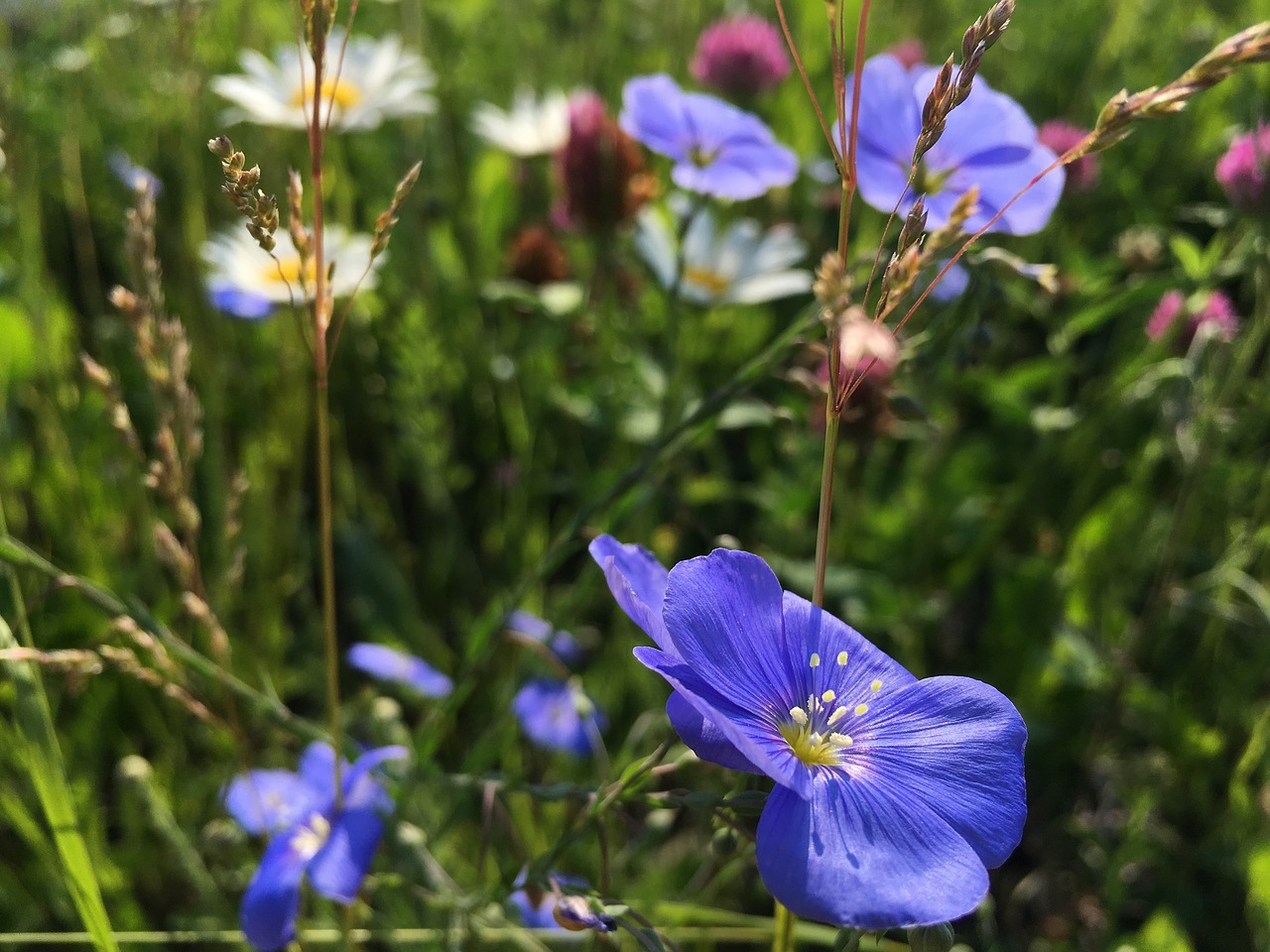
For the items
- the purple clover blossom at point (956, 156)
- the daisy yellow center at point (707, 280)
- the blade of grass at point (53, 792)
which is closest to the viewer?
the blade of grass at point (53, 792)

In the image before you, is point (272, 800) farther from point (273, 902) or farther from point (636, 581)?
point (636, 581)

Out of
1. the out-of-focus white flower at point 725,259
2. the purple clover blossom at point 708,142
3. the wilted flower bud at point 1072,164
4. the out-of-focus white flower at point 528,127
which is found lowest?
the out-of-focus white flower at point 725,259

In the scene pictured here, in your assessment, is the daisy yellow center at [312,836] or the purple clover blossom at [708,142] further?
the purple clover blossom at [708,142]

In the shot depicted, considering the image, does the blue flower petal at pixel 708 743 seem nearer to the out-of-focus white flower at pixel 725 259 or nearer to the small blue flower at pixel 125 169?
the out-of-focus white flower at pixel 725 259

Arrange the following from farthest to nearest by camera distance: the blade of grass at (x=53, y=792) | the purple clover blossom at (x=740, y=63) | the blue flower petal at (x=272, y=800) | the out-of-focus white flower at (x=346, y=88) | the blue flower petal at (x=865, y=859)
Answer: the purple clover blossom at (x=740, y=63)
the out-of-focus white flower at (x=346, y=88)
the blue flower petal at (x=272, y=800)
the blade of grass at (x=53, y=792)
the blue flower petal at (x=865, y=859)

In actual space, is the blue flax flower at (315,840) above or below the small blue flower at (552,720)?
above

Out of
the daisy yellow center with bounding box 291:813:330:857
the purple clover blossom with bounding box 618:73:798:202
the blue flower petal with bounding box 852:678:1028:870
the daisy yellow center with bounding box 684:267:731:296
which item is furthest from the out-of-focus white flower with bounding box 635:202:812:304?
the blue flower petal with bounding box 852:678:1028:870

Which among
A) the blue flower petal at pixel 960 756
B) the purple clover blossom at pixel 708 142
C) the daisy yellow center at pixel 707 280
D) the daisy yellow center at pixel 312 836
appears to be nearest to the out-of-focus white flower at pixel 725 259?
the daisy yellow center at pixel 707 280
